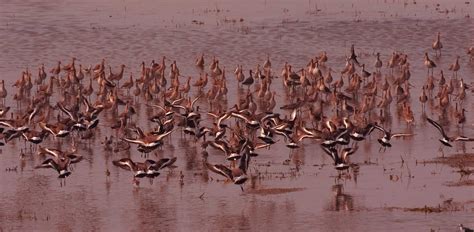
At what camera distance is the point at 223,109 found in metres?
37.1

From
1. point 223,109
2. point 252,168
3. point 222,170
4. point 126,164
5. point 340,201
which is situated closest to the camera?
point 340,201

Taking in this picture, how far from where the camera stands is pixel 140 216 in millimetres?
25906

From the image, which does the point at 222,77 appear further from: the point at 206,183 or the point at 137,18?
the point at 137,18

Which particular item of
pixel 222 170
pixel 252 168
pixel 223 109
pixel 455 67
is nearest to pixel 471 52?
pixel 455 67

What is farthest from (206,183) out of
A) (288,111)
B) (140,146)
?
(288,111)

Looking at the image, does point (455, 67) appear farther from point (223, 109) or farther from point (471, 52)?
point (223, 109)

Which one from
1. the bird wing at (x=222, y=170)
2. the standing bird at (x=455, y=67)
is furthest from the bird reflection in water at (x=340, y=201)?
the standing bird at (x=455, y=67)

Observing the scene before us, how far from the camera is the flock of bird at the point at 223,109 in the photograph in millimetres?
30391

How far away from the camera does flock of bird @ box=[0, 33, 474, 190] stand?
3039cm

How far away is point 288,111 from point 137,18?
18.2 m

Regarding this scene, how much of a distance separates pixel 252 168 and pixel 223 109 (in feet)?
24.6

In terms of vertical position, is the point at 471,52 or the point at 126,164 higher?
the point at 471,52

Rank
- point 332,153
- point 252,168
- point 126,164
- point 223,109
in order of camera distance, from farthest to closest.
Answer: point 223,109, point 252,168, point 332,153, point 126,164

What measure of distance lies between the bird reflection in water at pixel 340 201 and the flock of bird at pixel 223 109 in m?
1.04
